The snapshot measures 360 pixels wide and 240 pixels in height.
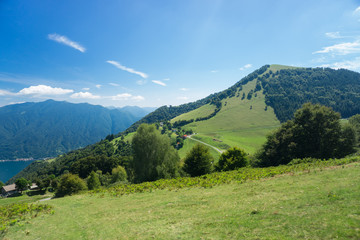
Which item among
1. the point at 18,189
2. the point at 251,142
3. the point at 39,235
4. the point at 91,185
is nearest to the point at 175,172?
the point at 39,235

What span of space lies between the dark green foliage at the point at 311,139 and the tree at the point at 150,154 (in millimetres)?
21727

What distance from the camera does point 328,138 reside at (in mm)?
34156

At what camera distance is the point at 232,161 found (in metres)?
37.1

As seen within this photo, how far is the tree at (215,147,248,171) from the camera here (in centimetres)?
3669

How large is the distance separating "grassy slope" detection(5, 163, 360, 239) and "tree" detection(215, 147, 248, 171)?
20.2 m

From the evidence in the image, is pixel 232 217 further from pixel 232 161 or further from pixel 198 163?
pixel 232 161

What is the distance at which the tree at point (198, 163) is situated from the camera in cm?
3575

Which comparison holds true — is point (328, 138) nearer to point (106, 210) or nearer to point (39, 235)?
point (106, 210)

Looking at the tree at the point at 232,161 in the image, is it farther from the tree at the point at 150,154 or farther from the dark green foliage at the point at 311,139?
the tree at the point at 150,154

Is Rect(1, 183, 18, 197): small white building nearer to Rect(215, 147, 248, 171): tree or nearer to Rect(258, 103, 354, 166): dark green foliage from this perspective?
Rect(215, 147, 248, 171): tree

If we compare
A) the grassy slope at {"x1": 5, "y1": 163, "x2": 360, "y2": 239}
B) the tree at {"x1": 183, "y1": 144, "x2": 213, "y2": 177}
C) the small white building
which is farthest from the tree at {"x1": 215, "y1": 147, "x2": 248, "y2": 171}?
the small white building

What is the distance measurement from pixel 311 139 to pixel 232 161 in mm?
18192

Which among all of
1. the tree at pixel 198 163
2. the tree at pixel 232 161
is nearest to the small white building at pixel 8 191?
the tree at pixel 198 163

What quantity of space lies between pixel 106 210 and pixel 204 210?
1034cm
